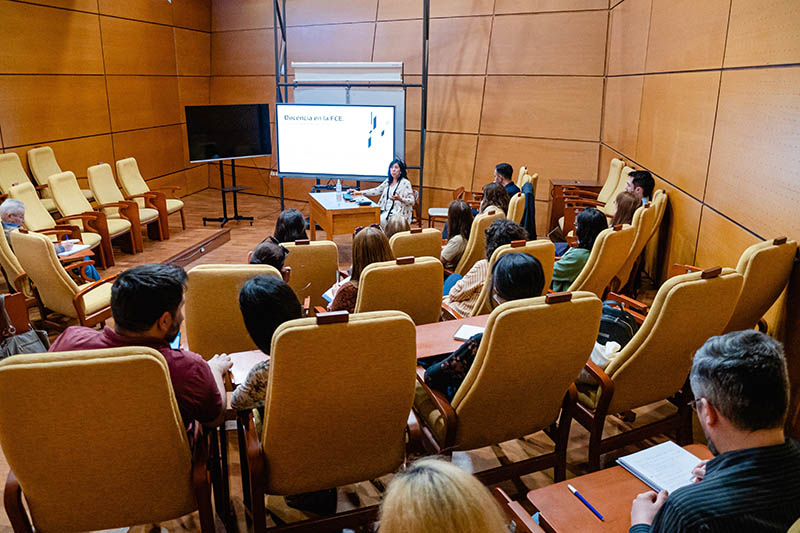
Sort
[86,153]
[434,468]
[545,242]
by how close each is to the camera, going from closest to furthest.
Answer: [434,468], [545,242], [86,153]

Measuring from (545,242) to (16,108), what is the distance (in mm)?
6783

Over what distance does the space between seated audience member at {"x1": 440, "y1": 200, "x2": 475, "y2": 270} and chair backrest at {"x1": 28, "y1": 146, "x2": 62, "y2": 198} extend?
17.0 feet

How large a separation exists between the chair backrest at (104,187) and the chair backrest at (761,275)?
21.5 ft

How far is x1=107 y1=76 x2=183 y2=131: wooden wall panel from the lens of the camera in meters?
8.11

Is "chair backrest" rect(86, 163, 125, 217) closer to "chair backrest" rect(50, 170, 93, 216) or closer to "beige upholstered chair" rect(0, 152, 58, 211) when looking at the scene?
"chair backrest" rect(50, 170, 93, 216)

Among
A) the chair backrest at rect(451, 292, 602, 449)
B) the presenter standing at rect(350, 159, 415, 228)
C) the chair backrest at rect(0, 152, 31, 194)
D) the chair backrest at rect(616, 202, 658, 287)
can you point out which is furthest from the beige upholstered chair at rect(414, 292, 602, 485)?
the chair backrest at rect(0, 152, 31, 194)

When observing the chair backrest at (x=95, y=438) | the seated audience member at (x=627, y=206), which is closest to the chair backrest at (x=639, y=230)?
the seated audience member at (x=627, y=206)

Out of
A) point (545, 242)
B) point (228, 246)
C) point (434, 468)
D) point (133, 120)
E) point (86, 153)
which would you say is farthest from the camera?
point (133, 120)

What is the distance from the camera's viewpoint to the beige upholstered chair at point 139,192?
695cm

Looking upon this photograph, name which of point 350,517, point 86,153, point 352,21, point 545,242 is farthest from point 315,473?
point 352,21

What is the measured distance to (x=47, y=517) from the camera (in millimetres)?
1710

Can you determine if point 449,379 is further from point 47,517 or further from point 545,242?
point 47,517

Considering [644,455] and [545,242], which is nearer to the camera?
[644,455]

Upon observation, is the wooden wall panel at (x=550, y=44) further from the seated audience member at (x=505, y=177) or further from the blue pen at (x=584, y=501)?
the blue pen at (x=584, y=501)
